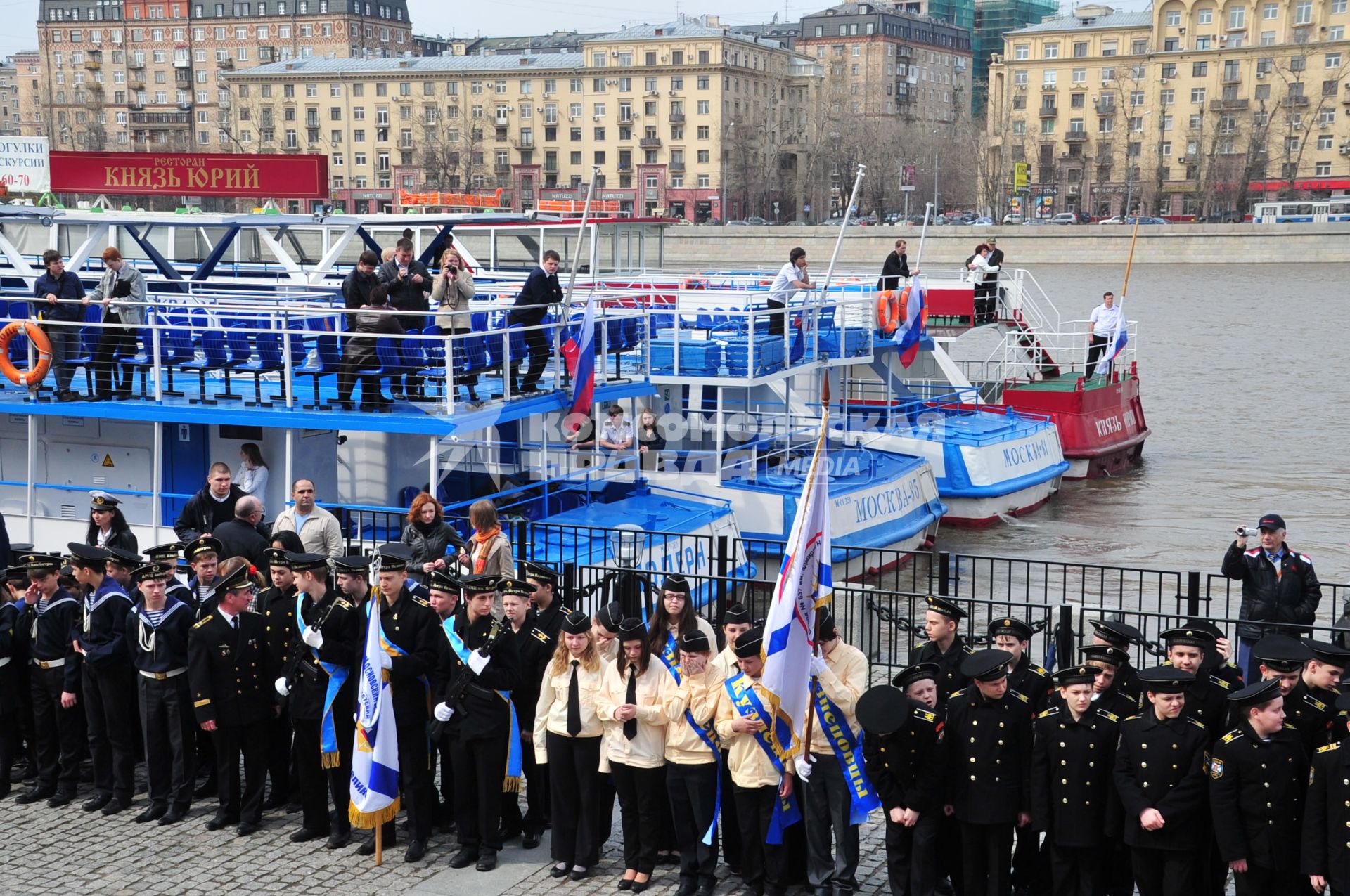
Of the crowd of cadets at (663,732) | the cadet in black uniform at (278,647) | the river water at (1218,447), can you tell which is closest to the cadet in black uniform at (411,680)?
the crowd of cadets at (663,732)

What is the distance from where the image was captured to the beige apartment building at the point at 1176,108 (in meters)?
126

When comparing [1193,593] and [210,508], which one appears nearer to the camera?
[1193,593]

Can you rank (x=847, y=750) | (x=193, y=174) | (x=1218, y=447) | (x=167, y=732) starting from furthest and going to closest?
(x=1218, y=447) → (x=193, y=174) → (x=167, y=732) → (x=847, y=750)

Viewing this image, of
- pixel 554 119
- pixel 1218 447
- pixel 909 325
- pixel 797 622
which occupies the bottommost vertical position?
pixel 1218 447

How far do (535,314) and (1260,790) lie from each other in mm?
10582

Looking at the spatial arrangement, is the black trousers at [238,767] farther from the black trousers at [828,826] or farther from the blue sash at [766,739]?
the black trousers at [828,826]

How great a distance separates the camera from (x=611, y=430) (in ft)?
61.7

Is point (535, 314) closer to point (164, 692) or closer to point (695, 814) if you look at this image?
point (164, 692)

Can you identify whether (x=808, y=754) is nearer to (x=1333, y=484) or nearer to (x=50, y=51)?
(x=1333, y=484)

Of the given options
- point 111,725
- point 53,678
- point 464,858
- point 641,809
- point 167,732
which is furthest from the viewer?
point 53,678

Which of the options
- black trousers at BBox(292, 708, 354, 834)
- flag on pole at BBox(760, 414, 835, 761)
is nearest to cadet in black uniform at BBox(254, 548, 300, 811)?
black trousers at BBox(292, 708, 354, 834)

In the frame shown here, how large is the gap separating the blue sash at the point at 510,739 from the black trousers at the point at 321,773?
0.96m

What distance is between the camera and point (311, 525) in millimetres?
12852

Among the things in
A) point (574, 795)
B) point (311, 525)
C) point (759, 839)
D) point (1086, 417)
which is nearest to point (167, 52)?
point (1086, 417)
